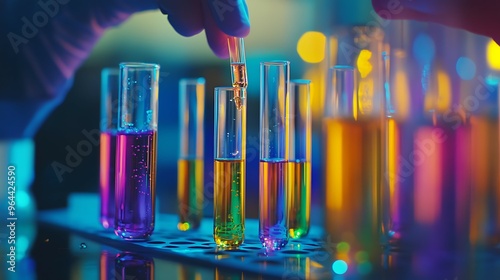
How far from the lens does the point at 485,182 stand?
1478 millimetres

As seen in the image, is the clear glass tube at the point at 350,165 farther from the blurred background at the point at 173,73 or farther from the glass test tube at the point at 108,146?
the glass test tube at the point at 108,146

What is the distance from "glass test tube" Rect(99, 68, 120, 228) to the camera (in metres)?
1.73

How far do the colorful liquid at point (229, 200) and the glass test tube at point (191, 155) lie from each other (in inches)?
13.1

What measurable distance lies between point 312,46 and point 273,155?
171cm

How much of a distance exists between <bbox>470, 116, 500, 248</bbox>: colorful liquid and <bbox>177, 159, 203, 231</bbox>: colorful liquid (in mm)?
776

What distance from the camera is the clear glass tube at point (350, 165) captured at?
4.41 feet

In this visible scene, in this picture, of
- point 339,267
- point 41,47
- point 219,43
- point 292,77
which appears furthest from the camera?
point 292,77

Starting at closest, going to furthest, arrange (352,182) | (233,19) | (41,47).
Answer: (352,182), (233,19), (41,47)

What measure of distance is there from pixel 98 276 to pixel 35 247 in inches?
17.1

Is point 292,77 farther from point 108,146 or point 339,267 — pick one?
point 339,267

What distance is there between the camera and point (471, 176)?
1.44 meters

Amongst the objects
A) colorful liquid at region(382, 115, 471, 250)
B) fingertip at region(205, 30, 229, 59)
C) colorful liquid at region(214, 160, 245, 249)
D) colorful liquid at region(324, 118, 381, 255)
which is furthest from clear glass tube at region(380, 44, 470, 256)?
fingertip at region(205, 30, 229, 59)

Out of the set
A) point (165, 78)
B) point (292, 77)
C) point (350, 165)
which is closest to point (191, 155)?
point (350, 165)

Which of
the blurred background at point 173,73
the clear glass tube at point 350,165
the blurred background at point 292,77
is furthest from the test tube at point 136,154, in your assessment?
the blurred background at point 173,73
